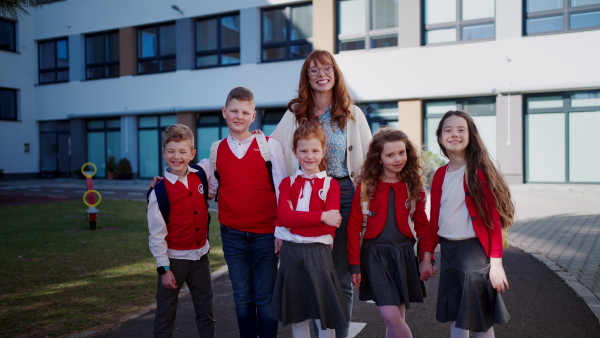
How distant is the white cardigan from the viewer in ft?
12.2

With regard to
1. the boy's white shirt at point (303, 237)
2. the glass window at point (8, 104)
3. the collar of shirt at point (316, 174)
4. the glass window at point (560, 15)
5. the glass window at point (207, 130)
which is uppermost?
the glass window at point (560, 15)

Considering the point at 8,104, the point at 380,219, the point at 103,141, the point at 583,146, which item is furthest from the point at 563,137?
the point at 8,104

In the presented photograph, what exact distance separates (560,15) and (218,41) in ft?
42.2

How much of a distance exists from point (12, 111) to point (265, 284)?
89.4ft

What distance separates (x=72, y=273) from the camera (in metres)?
6.16

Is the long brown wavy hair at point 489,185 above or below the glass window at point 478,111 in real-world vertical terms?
below

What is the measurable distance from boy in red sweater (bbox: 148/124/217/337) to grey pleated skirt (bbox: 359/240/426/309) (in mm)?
1121

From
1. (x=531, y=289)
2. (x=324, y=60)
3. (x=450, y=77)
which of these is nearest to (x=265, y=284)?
(x=324, y=60)

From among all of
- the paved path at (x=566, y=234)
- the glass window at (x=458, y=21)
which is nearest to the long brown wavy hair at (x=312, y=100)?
the paved path at (x=566, y=234)

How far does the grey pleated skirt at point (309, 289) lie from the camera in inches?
130

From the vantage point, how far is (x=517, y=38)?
55.7 feet

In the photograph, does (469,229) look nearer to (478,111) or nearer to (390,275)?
(390,275)

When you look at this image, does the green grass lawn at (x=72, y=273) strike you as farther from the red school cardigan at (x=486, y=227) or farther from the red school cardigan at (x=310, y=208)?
the red school cardigan at (x=486, y=227)

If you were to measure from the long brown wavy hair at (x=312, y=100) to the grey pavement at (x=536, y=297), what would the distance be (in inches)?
52.8
